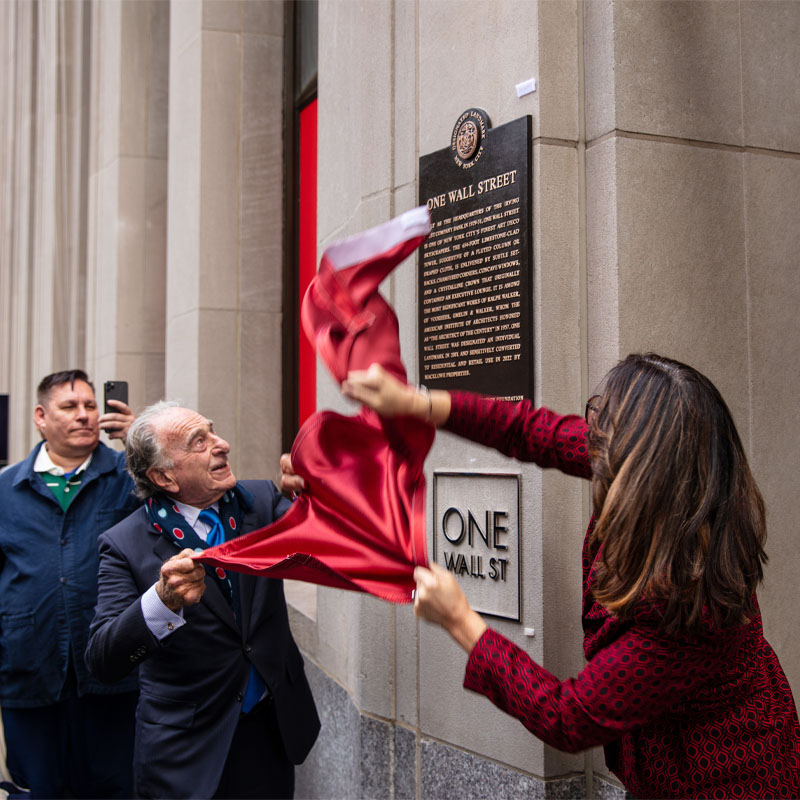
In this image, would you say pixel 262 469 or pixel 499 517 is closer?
pixel 499 517

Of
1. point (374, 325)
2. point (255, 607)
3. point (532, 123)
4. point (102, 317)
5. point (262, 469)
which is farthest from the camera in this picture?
point (102, 317)

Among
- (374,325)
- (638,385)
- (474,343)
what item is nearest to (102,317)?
(474,343)

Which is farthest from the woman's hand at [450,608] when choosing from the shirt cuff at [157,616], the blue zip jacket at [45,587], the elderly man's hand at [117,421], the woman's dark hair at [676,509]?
the elderly man's hand at [117,421]

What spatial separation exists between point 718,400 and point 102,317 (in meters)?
7.39

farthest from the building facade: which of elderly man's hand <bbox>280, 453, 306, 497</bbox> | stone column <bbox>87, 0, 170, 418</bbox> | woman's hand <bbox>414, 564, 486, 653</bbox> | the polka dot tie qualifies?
stone column <bbox>87, 0, 170, 418</bbox>

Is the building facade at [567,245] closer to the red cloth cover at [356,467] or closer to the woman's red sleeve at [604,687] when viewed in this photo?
the red cloth cover at [356,467]

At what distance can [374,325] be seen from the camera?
2.60 meters

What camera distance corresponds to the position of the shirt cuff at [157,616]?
3.16 m

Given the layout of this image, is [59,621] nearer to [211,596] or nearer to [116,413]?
[116,413]

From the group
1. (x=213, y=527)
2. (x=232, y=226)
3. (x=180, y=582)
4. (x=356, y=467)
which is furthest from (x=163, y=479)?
(x=232, y=226)

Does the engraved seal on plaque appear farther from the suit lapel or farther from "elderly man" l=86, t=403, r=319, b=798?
the suit lapel

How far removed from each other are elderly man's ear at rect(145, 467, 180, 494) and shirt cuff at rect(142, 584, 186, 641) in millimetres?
455

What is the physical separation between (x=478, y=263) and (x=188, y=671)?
1918 mm

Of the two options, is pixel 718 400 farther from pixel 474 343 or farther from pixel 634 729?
pixel 474 343
